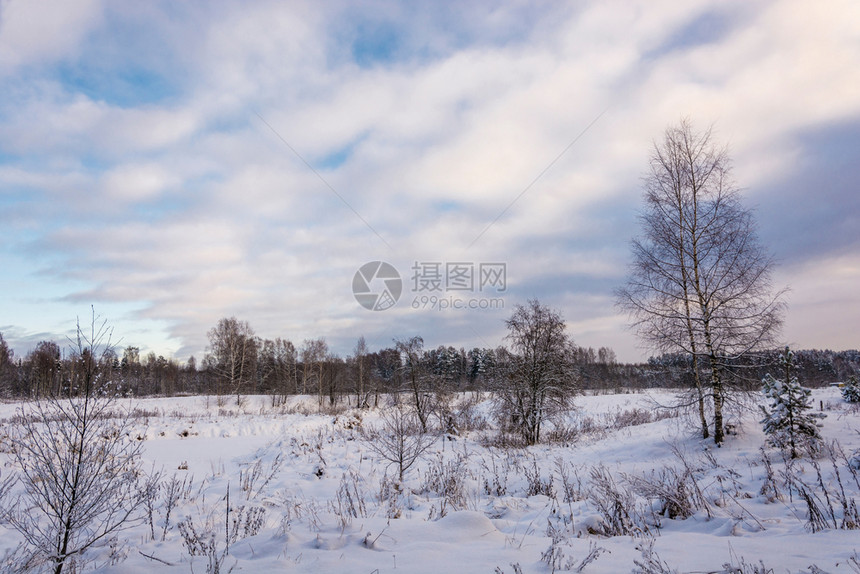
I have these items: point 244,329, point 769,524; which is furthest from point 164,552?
point 244,329

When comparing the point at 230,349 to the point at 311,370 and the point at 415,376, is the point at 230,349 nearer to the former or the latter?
the point at 311,370

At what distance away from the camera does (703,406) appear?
555 inches

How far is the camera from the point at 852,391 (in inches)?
934

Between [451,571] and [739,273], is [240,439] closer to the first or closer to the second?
[451,571]

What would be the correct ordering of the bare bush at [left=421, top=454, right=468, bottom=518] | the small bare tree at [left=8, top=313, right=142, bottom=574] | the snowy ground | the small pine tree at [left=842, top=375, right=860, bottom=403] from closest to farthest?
the snowy ground, the small bare tree at [left=8, top=313, right=142, bottom=574], the bare bush at [left=421, top=454, right=468, bottom=518], the small pine tree at [left=842, top=375, right=860, bottom=403]

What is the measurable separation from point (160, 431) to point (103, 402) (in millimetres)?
17276

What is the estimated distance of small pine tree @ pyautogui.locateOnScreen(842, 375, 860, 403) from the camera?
23.5m

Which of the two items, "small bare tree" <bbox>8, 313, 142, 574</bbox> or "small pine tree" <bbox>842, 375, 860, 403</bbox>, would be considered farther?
"small pine tree" <bbox>842, 375, 860, 403</bbox>

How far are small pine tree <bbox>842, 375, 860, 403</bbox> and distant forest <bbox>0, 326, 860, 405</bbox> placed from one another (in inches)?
89.2

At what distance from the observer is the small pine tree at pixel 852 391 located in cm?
2355

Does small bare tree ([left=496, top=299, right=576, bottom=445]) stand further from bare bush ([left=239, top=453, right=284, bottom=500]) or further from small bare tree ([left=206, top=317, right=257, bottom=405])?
small bare tree ([left=206, top=317, right=257, bottom=405])

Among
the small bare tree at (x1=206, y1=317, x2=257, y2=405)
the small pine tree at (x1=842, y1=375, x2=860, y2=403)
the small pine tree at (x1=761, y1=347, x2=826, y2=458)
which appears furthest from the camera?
the small bare tree at (x1=206, y1=317, x2=257, y2=405)

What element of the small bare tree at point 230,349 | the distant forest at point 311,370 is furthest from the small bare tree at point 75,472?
the small bare tree at point 230,349

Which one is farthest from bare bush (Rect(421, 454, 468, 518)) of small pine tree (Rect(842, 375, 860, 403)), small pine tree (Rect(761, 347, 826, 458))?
small pine tree (Rect(842, 375, 860, 403))
